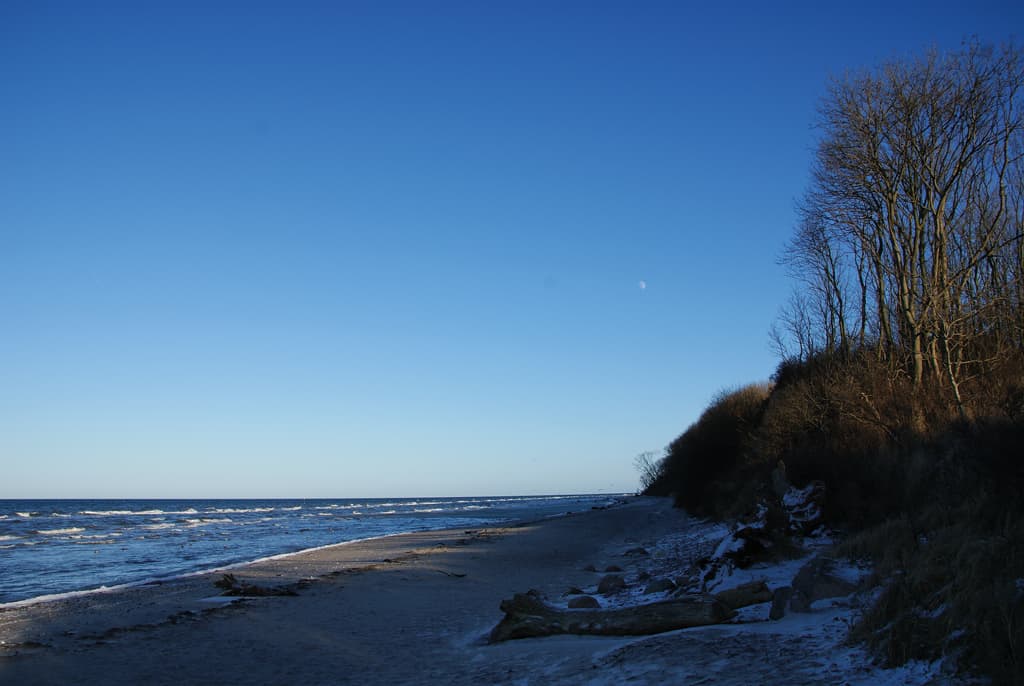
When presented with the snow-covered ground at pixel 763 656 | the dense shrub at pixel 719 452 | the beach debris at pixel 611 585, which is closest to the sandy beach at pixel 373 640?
the snow-covered ground at pixel 763 656

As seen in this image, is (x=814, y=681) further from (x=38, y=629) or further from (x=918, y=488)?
(x=38, y=629)

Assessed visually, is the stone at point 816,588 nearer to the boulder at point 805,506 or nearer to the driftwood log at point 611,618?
the driftwood log at point 611,618

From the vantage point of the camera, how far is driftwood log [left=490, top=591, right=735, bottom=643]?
8.18 m

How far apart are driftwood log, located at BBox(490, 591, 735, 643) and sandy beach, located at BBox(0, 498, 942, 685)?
22 centimetres

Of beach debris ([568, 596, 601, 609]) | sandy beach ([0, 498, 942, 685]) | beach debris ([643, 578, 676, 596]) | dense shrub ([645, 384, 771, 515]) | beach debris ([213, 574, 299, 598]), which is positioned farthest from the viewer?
dense shrub ([645, 384, 771, 515])

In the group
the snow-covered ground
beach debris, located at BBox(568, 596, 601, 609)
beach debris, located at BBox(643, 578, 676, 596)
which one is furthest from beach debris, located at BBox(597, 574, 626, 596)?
the snow-covered ground

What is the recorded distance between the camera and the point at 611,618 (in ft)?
28.7

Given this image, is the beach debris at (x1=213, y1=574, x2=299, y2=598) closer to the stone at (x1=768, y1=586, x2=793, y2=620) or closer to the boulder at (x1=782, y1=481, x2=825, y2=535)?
the stone at (x1=768, y1=586, x2=793, y2=620)

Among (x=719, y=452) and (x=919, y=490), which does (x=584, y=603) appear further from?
(x=719, y=452)

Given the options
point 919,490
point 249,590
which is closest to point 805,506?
point 919,490

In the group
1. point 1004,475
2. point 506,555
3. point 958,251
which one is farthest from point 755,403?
point 1004,475

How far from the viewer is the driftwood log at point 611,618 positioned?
8180mm

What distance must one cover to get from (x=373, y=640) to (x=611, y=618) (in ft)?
12.2

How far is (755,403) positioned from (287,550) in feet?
74.1
